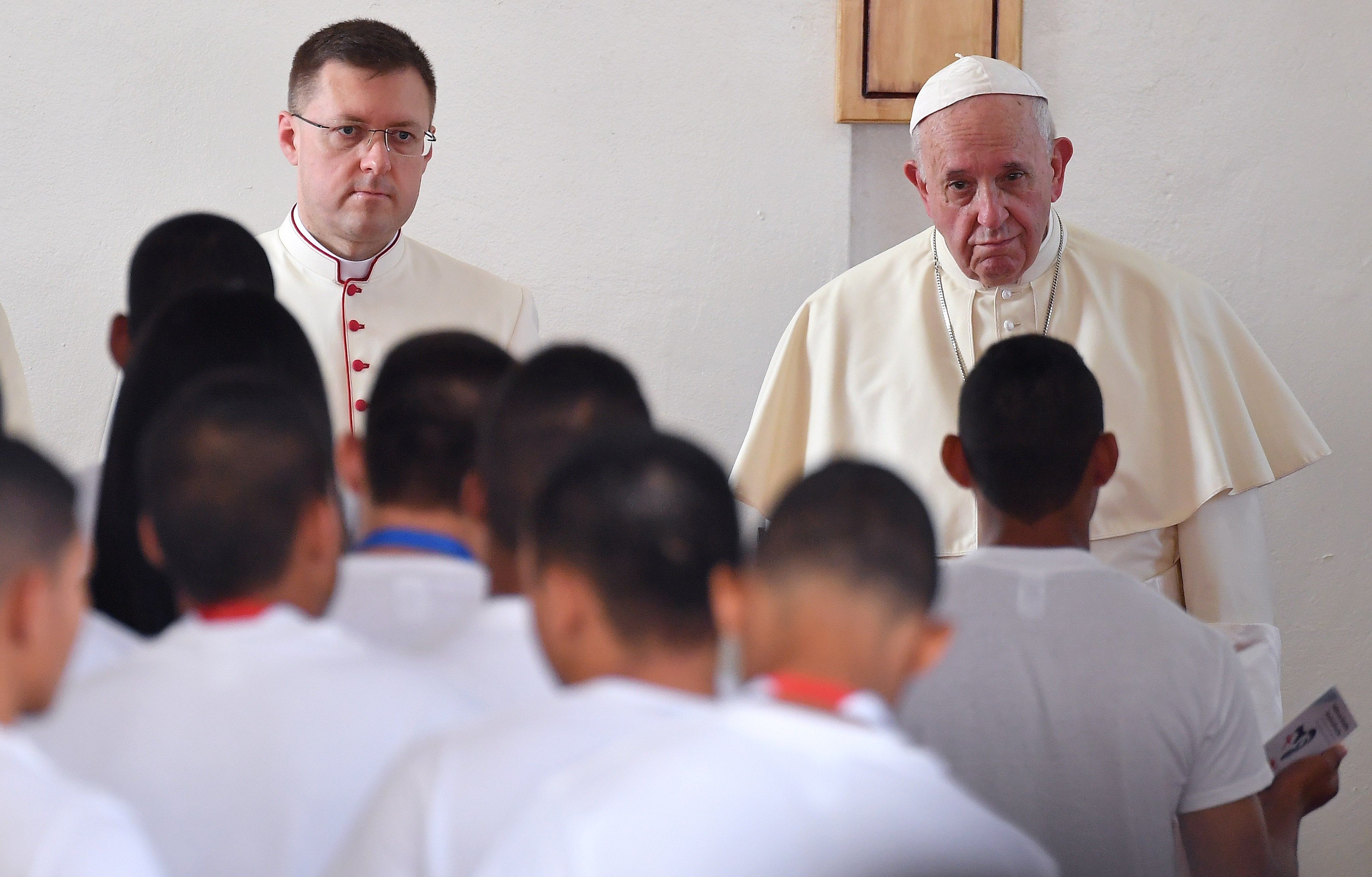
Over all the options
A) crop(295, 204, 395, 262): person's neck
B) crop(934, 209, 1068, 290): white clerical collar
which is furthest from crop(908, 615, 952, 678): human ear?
crop(295, 204, 395, 262): person's neck

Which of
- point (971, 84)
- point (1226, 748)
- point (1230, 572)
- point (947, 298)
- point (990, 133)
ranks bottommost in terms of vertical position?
point (1230, 572)

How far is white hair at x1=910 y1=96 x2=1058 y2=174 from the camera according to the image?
393 cm

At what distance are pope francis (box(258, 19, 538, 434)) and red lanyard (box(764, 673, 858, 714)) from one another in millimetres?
2308

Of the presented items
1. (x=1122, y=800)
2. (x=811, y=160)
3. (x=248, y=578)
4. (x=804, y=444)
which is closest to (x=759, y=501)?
(x=804, y=444)

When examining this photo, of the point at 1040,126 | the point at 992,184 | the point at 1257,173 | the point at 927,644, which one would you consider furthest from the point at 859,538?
the point at 1257,173

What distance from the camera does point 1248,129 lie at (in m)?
4.84

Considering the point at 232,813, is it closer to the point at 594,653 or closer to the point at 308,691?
the point at 308,691

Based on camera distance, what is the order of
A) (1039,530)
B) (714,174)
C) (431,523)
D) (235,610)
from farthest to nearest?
(714,174) → (1039,530) → (431,523) → (235,610)

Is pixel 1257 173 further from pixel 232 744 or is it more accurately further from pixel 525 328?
pixel 232 744

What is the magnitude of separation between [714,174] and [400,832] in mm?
3648

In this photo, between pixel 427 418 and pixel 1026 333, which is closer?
pixel 427 418

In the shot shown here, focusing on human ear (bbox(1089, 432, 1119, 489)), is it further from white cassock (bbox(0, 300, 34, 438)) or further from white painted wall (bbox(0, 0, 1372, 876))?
white painted wall (bbox(0, 0, 1372, 876))

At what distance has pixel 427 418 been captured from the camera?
86.0 inches

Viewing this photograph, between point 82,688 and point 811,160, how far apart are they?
11.8 feet
